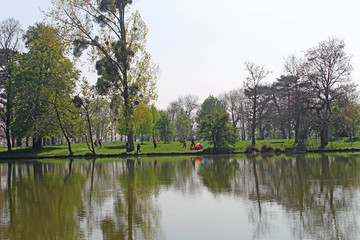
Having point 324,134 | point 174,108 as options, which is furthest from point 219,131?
point 174,108

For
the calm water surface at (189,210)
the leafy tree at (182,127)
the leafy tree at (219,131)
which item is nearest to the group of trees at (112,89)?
the leafy tree at (219,131)

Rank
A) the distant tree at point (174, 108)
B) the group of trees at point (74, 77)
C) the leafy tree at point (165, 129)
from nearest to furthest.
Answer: the group of trees at point (74, 77), the leafy tree at point (165, 129), the distant tree at point (174, 108)

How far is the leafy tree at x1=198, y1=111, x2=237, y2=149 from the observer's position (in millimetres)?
40906

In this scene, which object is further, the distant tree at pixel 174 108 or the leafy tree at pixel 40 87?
the distant tree at pixel 174 108

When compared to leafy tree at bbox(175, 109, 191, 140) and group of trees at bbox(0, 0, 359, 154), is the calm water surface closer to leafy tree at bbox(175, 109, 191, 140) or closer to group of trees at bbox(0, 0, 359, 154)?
group of trees at bbox(0, 0, 359, 154)

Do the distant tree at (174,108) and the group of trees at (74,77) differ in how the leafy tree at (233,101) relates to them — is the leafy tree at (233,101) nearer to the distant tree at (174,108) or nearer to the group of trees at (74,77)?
the distant tree at (174,108)

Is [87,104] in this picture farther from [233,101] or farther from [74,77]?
[233,101]

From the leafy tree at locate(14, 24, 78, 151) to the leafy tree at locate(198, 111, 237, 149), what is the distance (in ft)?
53.9

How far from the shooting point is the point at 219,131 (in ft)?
134

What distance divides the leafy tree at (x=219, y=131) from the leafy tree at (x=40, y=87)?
1643 cm

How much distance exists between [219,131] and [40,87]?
2117 cm

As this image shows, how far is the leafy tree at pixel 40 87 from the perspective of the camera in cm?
3950

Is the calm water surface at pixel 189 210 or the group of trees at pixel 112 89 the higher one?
the group of trees at pixel 112 89

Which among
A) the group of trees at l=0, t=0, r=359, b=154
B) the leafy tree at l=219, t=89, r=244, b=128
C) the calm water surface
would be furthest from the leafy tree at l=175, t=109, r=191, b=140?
the calm water surface
